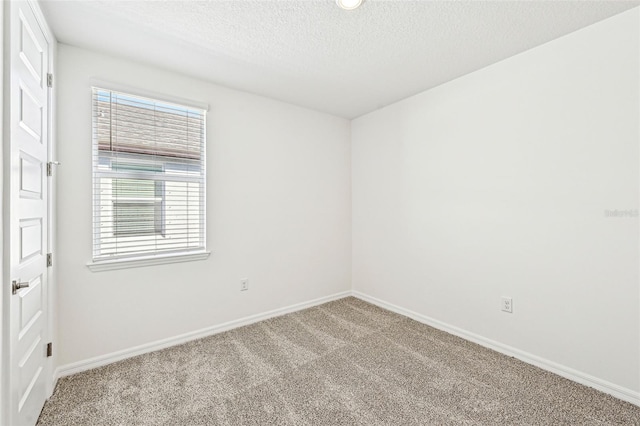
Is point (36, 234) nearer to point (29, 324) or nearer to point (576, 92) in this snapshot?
point (29, 324)

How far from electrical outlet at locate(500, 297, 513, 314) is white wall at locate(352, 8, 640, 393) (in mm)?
35

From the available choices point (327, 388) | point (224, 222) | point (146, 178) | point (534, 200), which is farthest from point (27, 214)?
point (534, 200)

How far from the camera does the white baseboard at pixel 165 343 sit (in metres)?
2.10

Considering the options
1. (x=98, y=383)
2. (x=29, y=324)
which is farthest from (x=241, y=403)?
(x=29, y=324)

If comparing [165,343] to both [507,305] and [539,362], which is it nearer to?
[507,305]

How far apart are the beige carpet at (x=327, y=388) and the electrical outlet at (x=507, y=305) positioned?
0.37 m

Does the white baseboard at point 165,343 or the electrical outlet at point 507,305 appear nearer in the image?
the white baseboard at point 165,343

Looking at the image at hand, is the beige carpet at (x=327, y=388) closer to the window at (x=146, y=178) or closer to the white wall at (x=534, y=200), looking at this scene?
the white wall at (x=534, y=200)

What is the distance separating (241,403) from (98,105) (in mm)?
2388

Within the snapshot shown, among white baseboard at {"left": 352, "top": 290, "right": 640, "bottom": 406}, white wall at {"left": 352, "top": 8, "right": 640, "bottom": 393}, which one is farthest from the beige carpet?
white wall at {"left": 352, "top": 8, "right": 640, "bottom": 393}

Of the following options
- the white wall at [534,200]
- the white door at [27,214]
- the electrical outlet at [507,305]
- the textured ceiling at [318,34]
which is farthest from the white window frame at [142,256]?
the electrical outlet at [507,305]

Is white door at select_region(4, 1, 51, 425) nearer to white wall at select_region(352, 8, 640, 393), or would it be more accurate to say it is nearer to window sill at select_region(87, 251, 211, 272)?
window sill at select_region(87, 251, 211, 272)

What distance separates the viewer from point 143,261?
7.81 ft

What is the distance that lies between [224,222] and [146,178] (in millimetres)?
769
